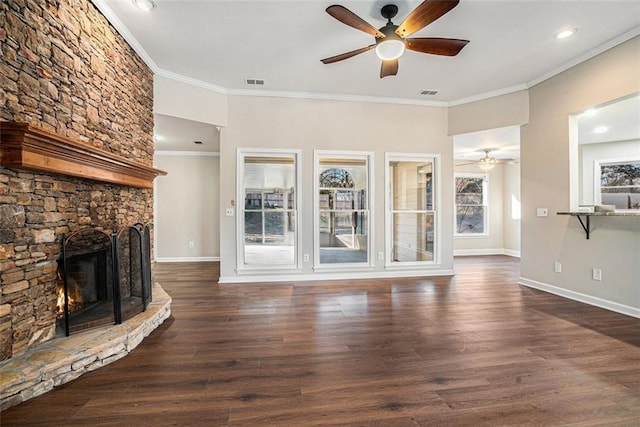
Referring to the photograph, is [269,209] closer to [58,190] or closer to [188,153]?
[58,190]

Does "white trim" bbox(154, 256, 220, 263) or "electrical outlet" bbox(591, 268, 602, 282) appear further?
"white trim" bbox(154, 256, 220, 263)

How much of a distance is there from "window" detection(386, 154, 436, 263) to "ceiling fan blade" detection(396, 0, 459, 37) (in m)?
2.69

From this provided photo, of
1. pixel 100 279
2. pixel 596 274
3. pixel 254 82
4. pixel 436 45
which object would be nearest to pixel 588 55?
pixel 436 45

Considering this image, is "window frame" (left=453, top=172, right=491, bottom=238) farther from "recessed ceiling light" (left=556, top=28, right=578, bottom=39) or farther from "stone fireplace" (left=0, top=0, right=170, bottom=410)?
"stone fireplace" (left=0, top=0, right=170, bottom=410)

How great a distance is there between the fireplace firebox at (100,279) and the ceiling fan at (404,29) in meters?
2.86

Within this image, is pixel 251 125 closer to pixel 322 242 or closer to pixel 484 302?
pixel 322 242

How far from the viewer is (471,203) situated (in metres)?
7.64

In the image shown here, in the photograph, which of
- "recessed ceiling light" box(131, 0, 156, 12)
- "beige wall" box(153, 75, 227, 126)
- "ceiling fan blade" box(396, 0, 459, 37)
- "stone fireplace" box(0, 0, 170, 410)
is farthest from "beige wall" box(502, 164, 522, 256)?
"recessed ceiling light" box(131, 0, 156, 12)

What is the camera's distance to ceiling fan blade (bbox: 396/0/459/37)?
212 centimetres

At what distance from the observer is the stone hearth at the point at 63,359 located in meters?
1.67

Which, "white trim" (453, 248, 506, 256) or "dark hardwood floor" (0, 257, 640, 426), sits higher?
"white trim" (453, 248, 506, 256)

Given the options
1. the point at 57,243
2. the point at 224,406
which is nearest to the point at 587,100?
the point at 224,406

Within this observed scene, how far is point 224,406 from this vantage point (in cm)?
170

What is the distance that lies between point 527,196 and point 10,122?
19.0 feet
